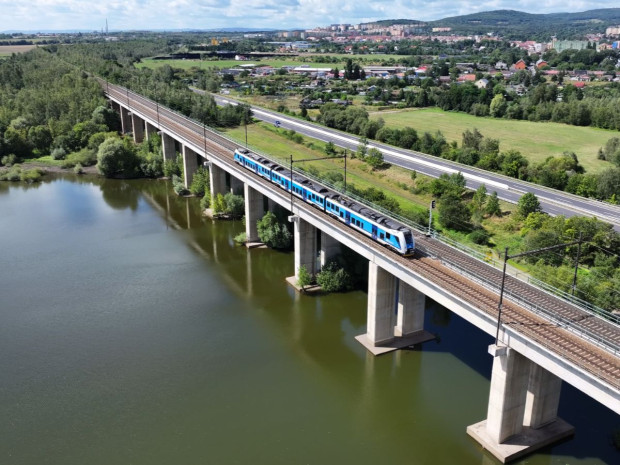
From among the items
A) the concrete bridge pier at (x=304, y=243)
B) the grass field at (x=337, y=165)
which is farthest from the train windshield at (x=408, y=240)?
the grass field at (x=337, y=165)

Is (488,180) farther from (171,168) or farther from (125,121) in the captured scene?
(125,121)

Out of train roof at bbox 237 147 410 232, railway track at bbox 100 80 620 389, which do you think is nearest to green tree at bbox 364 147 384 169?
train roof at bbox 237 147 410 232

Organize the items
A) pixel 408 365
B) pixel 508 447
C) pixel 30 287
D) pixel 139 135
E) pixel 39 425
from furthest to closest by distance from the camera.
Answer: pixel 139 135 < pixel 30 287 < pixel 408 365 < pixel 39 425 < pixel 508 447

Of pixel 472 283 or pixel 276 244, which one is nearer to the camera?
pixel 472 283

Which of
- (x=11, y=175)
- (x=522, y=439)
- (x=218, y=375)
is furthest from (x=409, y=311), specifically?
(x=11, y=175)

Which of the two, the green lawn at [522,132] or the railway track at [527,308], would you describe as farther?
the green lawn at [522,132]

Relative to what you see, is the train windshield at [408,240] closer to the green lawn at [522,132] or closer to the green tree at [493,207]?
the green tree at [493,207]

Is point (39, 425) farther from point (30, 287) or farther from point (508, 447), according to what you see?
point (508, 447)

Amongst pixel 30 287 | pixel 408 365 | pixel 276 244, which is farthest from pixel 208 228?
pixel 408 365
